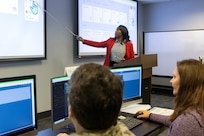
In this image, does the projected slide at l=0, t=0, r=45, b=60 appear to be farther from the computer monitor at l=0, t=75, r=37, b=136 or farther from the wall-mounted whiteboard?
the wall-mounted whiteboard

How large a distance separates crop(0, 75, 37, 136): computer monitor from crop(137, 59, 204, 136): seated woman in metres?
0.80

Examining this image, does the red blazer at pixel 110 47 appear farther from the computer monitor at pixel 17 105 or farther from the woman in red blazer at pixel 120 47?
the computer monitor at pixel 17 105

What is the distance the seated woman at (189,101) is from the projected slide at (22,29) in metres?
2.62

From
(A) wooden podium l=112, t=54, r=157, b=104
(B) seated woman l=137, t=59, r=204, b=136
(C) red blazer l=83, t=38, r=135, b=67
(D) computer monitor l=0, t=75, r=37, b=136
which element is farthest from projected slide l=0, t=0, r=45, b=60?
(B) seated woman l=137, t=59, r=204, b=136

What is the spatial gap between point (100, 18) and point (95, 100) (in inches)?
164

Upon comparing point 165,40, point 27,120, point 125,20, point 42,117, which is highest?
point 125,20

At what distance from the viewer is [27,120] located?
1.30m

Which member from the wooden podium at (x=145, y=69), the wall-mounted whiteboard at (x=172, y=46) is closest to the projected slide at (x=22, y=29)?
the wooden podium at (x=145, y=69)

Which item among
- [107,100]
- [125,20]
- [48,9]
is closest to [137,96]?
[107,100]

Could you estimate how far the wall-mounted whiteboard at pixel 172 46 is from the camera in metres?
5.55

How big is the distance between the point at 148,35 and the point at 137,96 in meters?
4.44

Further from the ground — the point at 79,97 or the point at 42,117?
the point at 79,97

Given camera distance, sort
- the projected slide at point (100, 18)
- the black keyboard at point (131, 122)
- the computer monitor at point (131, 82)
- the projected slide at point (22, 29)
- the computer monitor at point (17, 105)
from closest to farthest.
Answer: the computer monitor at point (17, 105), the black keyboard at point (131, 122), the computer monitor at point (131, 82), the projected slide at point (22, 29), the projected slide at point (100, 18)

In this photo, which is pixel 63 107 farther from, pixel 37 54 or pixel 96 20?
pixel 96 20
